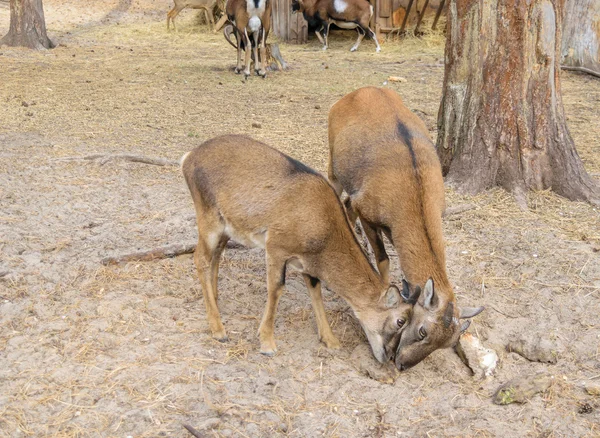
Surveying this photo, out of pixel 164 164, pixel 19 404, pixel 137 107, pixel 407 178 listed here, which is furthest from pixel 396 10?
pixel 19 404

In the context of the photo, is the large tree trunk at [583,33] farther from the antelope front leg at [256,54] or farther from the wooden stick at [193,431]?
the wooden stick at [193,431]

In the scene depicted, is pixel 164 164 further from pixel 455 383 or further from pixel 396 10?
pixel 396 10

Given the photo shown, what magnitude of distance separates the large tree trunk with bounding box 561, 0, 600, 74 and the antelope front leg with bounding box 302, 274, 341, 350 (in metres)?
10.2

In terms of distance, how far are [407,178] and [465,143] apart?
2.34 metres

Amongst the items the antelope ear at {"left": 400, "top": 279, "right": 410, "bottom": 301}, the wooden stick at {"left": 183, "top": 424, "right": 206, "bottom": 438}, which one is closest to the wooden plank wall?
the antelope ear at {"left": 400, "top": 279, "right": 410, "bottom": 301}

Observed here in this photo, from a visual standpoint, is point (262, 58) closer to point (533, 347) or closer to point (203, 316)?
point (203, 316)

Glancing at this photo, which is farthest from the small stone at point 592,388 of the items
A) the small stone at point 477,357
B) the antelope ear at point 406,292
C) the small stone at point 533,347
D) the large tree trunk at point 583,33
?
the large tree trunk at point 583,33

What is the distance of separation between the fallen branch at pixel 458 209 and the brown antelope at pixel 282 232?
7.37 ft

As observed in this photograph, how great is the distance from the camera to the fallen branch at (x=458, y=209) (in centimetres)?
664

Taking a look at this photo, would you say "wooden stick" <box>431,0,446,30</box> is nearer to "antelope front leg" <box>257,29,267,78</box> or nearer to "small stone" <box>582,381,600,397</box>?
"antelope front leg" <box>257,29,267,78</box>

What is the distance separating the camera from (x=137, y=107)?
35.6ft

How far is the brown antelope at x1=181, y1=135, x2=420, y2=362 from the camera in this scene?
4.50 m

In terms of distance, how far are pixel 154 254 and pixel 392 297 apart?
2.30 meters

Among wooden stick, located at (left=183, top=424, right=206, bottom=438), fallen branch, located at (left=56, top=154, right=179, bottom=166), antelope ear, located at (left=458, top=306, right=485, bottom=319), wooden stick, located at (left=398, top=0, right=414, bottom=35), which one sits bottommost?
wooden stick, located at (left=183, top=424, right=206, bottom=438)
